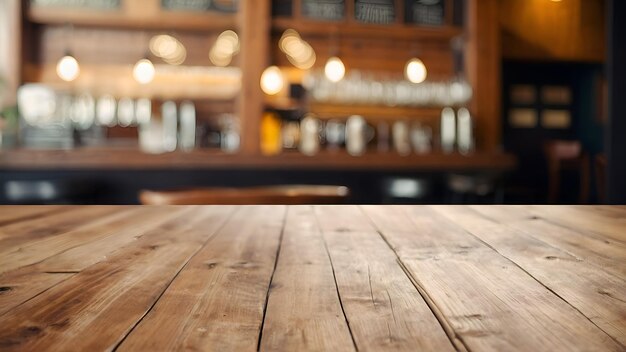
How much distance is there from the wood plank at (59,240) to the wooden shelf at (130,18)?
12.2 ft

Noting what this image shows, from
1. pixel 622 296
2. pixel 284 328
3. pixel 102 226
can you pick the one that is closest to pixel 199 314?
pixel 284 328

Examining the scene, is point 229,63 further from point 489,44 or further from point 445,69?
point 489,44

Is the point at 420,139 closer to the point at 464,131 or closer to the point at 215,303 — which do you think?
the point at 464,131

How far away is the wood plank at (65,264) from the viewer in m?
0.91

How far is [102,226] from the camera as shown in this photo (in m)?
Result: 1.63

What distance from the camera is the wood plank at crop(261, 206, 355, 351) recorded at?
0.69m

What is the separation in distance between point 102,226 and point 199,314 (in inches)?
37.3

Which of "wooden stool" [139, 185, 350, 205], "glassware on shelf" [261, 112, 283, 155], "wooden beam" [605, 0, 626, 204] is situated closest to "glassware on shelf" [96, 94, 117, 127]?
"glassware on shelf" [261, 112, 283, 155]

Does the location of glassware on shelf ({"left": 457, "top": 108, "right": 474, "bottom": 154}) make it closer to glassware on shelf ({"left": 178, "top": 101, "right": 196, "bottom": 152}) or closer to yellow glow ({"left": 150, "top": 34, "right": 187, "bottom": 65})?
glassware on shelf ({"left": 178, "top": 101, "right": 196, "bottom": 152})

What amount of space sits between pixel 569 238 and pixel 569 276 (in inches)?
17.9

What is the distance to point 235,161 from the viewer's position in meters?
4.66

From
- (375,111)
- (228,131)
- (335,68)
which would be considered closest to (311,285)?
(335,68)

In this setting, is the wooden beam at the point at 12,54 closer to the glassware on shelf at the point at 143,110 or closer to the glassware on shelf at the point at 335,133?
the glassware on shelf at the point at 143,110

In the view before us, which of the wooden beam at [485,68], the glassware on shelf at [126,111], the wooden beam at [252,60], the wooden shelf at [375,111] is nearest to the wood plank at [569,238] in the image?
the wooden beam at [252,60]
